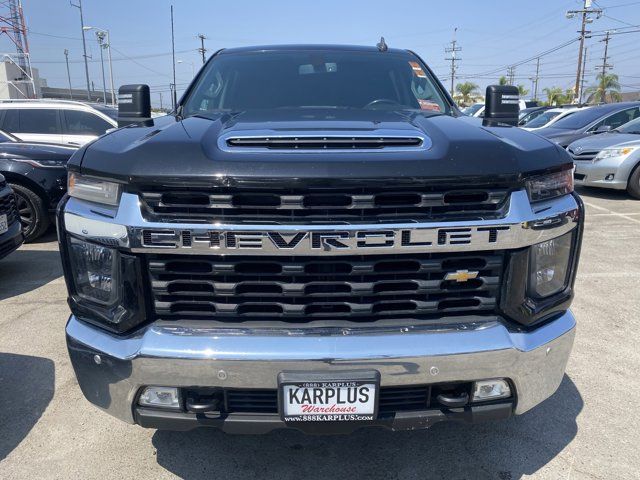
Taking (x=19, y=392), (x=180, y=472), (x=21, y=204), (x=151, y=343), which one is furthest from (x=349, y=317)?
(x=21, y=204)

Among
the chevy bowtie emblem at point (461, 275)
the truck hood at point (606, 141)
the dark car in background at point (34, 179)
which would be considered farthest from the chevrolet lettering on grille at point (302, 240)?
the truck hood at point (606, 141)

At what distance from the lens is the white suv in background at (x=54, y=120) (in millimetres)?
9195

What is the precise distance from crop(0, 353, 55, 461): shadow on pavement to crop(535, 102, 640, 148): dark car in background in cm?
1040

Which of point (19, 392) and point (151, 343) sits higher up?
point (151, 343)

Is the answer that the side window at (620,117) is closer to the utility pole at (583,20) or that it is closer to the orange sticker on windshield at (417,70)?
the orange sticker on windshield at (417,70)

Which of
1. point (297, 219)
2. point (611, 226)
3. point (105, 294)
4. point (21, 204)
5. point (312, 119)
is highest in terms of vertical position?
point (312, 119)

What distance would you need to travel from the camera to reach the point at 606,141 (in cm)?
938

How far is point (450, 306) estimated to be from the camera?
2.07m

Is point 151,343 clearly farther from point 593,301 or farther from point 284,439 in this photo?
point 593,301

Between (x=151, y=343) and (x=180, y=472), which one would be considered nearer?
(x=151, y=343)

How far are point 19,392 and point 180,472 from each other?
1.30 meters

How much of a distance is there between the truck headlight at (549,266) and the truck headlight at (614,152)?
8.15m

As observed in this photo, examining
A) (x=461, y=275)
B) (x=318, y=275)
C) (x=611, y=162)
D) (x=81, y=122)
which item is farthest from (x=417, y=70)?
(x=81, y=122)

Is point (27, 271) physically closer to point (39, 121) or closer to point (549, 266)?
point (39, 121)
